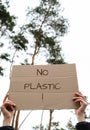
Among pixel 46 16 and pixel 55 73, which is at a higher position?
pixel 46 16

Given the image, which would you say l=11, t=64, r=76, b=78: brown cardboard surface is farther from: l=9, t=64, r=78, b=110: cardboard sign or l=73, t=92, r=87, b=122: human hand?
l=73, t=92, r=87, b=122: human hand

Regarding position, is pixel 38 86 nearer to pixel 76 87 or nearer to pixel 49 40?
pixel 76 87

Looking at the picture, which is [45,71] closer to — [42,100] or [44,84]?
[44,84]

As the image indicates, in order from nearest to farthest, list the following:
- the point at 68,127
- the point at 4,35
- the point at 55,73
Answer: the point at 55,73 → the point at 4,35 → the point at 68,127

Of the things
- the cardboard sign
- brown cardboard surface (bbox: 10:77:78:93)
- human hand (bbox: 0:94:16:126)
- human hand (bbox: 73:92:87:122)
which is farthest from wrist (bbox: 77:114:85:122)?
human hand (bbox: 0:94:16:126)

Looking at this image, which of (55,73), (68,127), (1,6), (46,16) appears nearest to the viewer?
(55,73)

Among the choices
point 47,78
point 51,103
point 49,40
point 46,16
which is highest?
point 46,16

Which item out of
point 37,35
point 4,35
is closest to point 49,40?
point 37,35

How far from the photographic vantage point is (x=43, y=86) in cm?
318

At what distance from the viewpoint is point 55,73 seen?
329 cm

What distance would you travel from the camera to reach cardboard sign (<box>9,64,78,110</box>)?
120 inches

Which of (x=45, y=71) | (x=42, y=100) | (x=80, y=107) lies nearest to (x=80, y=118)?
(x=80, y=107)

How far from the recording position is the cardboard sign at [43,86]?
306 cm

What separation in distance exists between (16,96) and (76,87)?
58 centimetres
